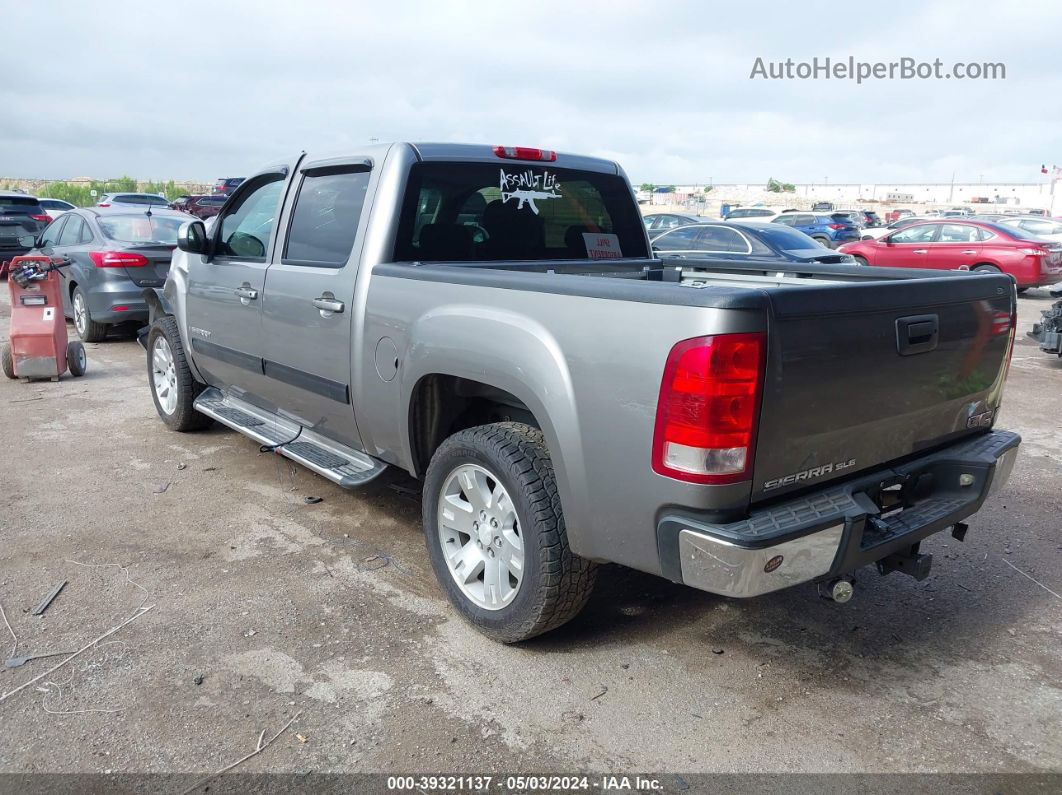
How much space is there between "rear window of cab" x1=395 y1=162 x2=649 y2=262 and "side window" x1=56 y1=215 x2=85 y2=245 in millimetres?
8114

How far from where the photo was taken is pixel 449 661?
325cm

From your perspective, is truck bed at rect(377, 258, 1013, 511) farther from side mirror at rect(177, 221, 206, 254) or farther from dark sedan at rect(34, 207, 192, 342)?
dark sedan at rect(34, 207, 192, 342)

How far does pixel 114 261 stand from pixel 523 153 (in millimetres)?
6995

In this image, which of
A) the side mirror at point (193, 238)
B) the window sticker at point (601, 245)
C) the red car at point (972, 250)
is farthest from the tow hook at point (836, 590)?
the red car at point (972, 250)

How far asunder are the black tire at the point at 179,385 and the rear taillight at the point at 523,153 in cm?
289

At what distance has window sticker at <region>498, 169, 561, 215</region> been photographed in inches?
169

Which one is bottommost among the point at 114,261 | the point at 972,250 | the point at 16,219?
the point at 972,250

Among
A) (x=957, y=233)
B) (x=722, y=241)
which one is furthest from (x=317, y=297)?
(x=957, y=233)

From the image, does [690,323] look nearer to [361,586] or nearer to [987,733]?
[987,733]

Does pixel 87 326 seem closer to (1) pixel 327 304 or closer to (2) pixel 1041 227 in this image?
(1) pixel 327 304

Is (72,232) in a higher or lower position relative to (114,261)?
higher

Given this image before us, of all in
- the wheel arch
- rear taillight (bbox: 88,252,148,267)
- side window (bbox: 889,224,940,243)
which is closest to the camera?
the wheel arch

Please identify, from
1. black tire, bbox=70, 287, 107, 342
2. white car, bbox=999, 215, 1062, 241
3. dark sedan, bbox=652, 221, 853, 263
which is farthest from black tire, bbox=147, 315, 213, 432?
white car, bbox=999, 215, 1062, 241

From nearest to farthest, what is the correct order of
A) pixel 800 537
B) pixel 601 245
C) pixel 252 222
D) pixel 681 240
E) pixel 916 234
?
pixel 800 537, pixel 601 245, pixel 252 222, pixel 681 240, pixel 916 234
